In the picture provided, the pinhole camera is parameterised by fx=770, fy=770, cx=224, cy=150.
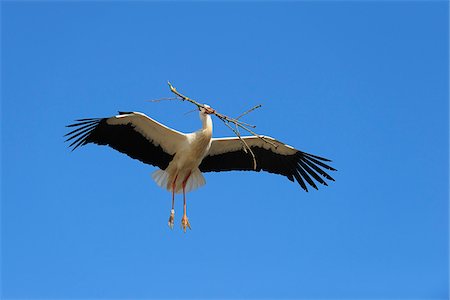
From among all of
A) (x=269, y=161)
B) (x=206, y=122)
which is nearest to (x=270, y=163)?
(x=269, y=161)

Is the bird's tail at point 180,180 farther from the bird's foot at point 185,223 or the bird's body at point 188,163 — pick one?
the bird's foot at point 185,223

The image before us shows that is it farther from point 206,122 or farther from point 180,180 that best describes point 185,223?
point 206,122

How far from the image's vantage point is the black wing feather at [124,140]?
8.63 metres

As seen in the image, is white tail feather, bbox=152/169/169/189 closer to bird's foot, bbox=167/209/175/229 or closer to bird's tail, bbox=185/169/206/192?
bird's tail, bbox=185/169/206/192

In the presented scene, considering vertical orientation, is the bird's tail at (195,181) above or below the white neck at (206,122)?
below

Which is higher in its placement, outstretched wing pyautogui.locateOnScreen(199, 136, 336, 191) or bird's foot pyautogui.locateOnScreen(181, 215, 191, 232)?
outstretched wing pyautogui.locateOnScreen(199, 136, 336, 191)

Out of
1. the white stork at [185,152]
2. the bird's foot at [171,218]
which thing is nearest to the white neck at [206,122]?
the white stork at [185,152]

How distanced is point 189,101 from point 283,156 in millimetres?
3275

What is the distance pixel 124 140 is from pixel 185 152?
717mm

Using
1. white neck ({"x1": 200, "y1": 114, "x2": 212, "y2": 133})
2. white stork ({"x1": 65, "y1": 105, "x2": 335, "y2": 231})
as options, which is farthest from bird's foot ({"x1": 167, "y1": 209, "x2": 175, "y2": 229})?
white neck ({"x1": 200, "y1": 114, "x2": 212, "y2": 133})

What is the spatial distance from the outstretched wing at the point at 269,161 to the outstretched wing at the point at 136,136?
0.54m

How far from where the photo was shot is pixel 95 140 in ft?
28.6

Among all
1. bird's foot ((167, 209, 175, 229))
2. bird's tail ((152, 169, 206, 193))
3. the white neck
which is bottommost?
bird's foot ((167, 209, 175, 229))

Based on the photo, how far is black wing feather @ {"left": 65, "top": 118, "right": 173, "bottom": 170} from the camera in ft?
28.3
